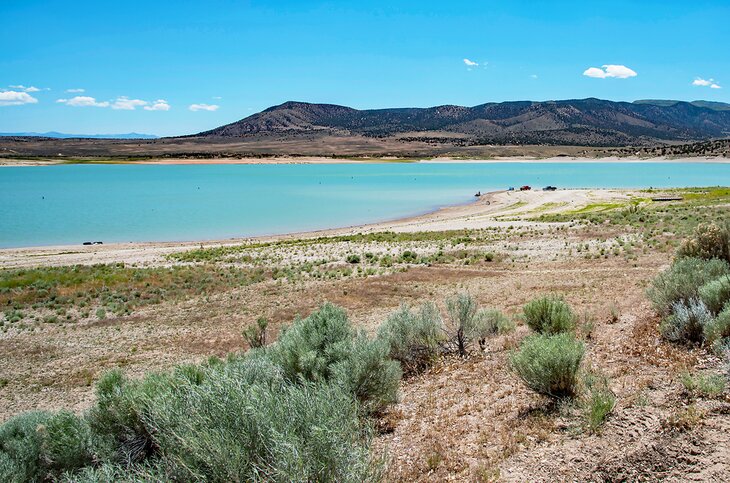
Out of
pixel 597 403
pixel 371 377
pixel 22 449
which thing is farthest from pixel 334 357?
pixel 22 449

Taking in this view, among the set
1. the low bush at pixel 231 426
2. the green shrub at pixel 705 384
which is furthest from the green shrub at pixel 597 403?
the low bush at pixel 231 426

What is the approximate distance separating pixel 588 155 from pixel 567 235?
123 metres

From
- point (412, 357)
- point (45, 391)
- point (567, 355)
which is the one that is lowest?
point (45, 391)

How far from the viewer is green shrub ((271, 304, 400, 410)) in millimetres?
6102

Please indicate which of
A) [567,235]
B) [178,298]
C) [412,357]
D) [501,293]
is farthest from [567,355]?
[567,235]

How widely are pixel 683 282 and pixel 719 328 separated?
2.23m

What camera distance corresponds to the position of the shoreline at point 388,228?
2772 centimetres

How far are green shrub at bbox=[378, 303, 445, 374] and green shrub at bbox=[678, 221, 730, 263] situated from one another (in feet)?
18.8

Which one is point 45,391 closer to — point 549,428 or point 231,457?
point 231,457

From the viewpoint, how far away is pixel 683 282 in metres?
7.78

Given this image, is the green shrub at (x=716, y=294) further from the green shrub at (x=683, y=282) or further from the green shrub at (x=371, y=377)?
the green shrub at (x=371, y=377)

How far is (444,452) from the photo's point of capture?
4859 mm

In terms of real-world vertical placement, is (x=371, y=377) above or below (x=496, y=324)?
above

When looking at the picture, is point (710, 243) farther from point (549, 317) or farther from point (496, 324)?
point (496, 324)
